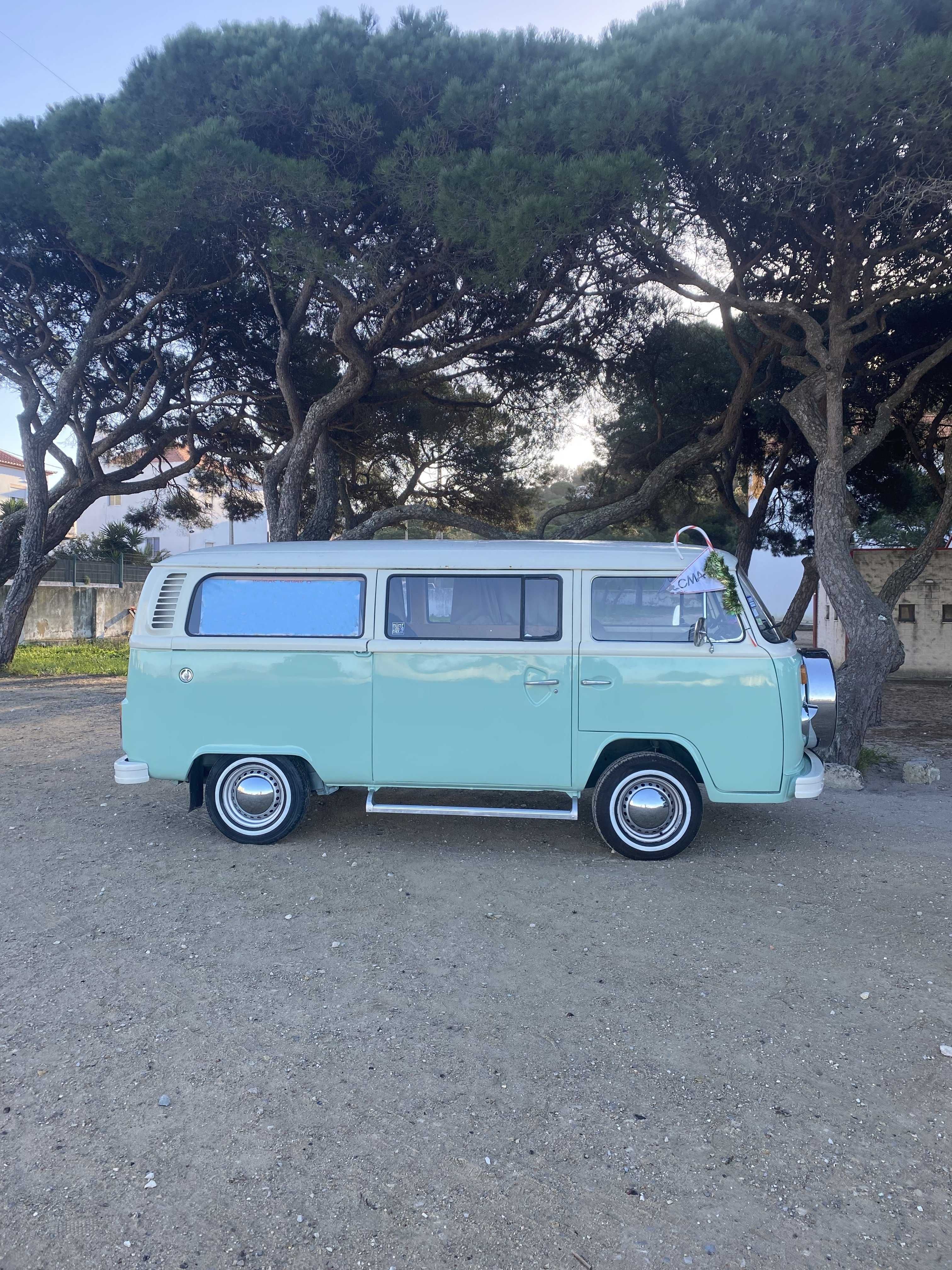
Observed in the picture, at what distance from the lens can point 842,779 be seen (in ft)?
26.8

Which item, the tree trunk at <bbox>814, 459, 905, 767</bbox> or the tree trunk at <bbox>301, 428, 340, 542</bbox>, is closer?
the tree trunk at <bbox>814, 459, 905, 767</bbox>

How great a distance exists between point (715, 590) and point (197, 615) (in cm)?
357

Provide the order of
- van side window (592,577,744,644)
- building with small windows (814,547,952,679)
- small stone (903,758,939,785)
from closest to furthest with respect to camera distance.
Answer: van side window (592,577,744,644)
small stone (903,758,939,785)
building with small windows (814,547,952,679)

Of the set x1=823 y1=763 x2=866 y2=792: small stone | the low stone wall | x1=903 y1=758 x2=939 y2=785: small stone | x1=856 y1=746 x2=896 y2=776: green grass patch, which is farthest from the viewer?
the low stone wall

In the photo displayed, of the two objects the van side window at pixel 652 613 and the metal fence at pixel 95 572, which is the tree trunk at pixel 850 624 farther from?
the metal fence at pixel 95 572

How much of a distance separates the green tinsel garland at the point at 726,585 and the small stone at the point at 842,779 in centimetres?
338

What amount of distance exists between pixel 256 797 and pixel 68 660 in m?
14.3

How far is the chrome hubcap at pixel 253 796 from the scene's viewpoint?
5.93m

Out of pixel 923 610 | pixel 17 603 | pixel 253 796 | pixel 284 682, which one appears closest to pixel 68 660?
pixel 17 603

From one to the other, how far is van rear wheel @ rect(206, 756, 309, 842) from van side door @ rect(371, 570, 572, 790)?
0.66m

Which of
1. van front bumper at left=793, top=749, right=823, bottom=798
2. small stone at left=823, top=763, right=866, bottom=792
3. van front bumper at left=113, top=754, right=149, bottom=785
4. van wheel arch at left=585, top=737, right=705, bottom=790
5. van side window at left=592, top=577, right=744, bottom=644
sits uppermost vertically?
van side window at left=592, top=577, right=744, bottom=644

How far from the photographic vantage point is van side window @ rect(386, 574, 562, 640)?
5688 mm

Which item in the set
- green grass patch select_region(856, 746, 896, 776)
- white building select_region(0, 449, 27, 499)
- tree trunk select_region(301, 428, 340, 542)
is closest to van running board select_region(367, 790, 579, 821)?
green grass patch select_region(856, 746, 896, 776)

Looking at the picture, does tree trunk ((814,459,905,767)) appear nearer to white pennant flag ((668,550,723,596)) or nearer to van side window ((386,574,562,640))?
white pennant flag ((668,550,723,596))
